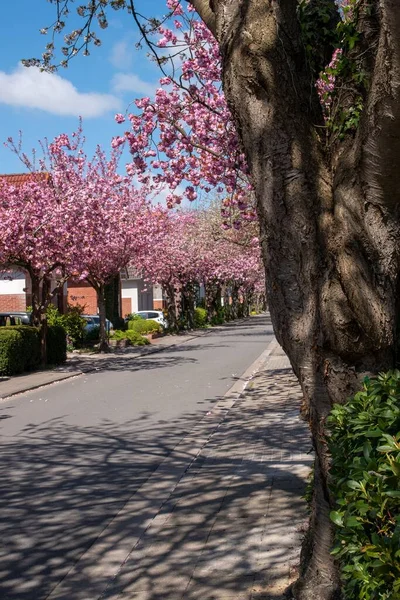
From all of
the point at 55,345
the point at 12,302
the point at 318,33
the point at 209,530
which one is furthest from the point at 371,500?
the point at 12,302

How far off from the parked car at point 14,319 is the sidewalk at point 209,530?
63.6 feet

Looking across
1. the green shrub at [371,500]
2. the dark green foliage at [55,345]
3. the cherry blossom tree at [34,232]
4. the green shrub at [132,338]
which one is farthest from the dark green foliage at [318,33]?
the green shrub at [132,338]

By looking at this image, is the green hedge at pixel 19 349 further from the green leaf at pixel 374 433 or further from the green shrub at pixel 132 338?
the green leaf at pixel 374 433

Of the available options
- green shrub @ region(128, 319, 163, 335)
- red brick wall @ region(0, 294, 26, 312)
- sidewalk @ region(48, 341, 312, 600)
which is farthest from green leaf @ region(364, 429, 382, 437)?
green shrub @ region(128, 319, 163, 335)

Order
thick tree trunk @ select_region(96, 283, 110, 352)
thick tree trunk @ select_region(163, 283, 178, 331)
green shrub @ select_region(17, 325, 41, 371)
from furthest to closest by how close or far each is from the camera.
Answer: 1. thick tree trunk @ select_region(163, 283, 178, 331)
2. thick tree trunk @ select_region(96, 283, 110, 352)
3. green shrub @ select_region(17, 325, 41, 371)

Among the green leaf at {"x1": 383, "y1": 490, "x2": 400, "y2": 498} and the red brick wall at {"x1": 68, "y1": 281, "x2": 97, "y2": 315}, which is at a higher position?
the red brick wall at {"x1": 68, "y1": 281, "x2": 97, "y2": 315}

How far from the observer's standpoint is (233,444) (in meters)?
9.98

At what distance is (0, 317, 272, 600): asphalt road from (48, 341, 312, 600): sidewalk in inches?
9.2

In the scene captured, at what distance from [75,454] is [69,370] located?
43.5 feet

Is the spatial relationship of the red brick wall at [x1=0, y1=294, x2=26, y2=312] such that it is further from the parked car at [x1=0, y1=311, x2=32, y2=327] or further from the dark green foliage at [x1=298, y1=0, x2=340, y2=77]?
the dark green foliage at [x1=298, y1=0, x2=340, y2=77]

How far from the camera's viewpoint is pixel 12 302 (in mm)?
37406

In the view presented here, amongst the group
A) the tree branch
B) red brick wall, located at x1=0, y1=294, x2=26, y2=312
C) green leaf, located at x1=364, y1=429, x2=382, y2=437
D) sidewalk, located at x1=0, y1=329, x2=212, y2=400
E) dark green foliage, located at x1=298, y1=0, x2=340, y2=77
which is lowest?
sidewalk, located at x1=0, y1=329, x2=212, y2=400

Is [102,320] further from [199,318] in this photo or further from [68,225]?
[199,318]

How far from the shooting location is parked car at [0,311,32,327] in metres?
28.5
